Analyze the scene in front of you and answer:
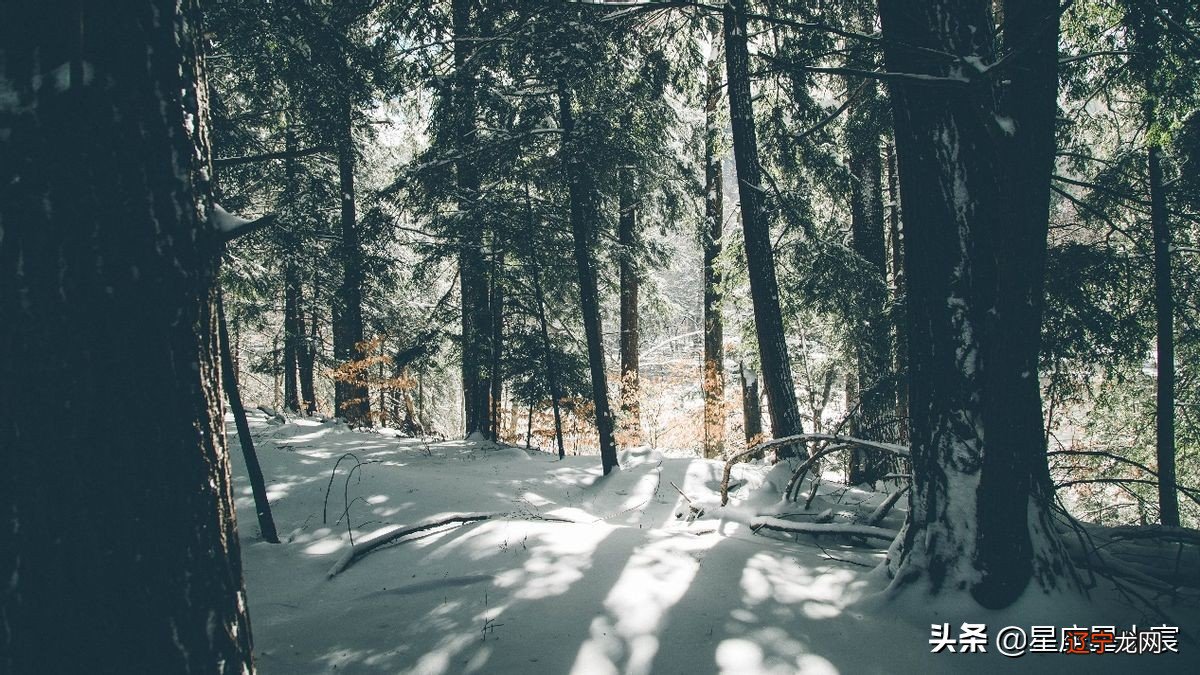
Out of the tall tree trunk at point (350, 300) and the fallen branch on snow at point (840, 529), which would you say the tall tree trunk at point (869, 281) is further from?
the tall tree trunk at point (350, 300)

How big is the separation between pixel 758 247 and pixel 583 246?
8.64ft

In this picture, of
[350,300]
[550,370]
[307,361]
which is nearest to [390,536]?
[550,370]

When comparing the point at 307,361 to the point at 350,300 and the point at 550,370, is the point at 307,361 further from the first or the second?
the point at 550,370

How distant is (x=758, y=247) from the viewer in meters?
7.79

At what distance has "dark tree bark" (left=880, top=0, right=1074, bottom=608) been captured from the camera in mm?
2686

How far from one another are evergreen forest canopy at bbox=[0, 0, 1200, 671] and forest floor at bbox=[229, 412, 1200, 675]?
0.38 metres

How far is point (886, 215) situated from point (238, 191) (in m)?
14.1

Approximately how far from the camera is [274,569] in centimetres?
376

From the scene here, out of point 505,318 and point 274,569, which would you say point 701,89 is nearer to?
point 505,318

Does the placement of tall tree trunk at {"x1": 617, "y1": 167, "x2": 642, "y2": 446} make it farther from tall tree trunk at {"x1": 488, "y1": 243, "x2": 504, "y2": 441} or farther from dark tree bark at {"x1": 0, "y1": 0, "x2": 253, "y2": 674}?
dark tree bark at {"x1": 0, "y1": 0, "x2": 253, "y2": 674}

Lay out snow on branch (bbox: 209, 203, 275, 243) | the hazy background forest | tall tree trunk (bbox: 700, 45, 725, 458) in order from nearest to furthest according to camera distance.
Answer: snow on branch (bbox: 209, 203, 275, 243) < the hazy background forest < tall tree trunk (bbox: 700, 45, 725, 458)

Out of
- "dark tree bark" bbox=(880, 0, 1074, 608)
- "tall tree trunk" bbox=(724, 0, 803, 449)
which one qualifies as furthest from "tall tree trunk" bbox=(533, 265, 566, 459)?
"dark tree bark" bbox=(880, 0, 1074, 608)

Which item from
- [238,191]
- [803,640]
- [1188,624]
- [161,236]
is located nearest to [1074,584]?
[1188,624]

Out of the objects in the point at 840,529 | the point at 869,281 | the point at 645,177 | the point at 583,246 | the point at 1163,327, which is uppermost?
the point at 645,177
